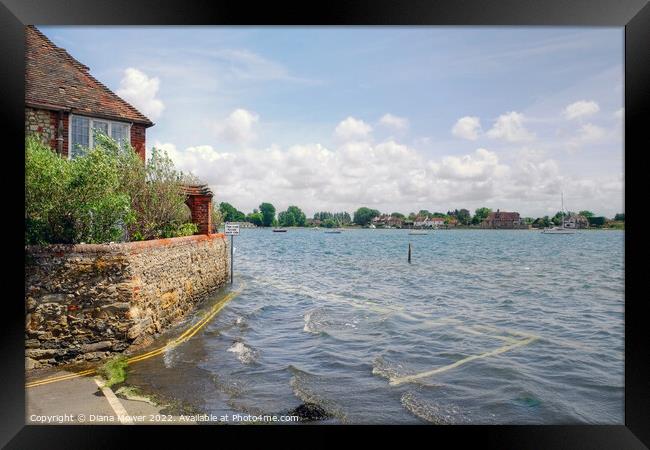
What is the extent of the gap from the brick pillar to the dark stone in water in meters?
8.43

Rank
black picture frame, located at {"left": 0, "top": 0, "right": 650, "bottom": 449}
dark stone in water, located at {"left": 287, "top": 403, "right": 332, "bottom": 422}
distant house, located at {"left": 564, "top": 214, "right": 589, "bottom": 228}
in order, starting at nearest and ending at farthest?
black picture frame, located at {"left": 0, "top": 0, "right": 650, "bottom": 449} < dark stone in water, located at {"left": 287, "top": 403, "right": 332, "bottom": 422} < distant house, located at {"left": 564, "top": 214, "right": 589, "bottom": 228}

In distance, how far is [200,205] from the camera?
41.9ft

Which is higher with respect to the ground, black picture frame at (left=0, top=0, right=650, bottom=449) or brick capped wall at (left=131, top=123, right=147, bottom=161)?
brick capped wall at (left=131, top=123, right=147, bottom=161)

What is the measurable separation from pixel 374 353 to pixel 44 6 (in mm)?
7568

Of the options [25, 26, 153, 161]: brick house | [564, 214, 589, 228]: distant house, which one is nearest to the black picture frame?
[25, 26, 153, 161]: brick house

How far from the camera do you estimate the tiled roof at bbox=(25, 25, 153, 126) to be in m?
10.7

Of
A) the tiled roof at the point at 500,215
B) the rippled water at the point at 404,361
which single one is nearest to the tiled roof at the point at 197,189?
the rippled water at the point at 404,361

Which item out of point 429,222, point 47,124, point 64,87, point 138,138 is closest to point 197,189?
point 138,138

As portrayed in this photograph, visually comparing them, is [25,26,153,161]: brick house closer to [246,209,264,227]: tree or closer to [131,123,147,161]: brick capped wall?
[131,123,147,161]: brick capped wall

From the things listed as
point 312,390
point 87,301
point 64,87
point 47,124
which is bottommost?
point 312,390

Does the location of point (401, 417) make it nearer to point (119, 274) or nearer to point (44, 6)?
point (119, 274)

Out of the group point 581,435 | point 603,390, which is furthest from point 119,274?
point 603,390

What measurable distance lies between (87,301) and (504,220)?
54.9 meters

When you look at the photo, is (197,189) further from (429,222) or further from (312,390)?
(429,222)
